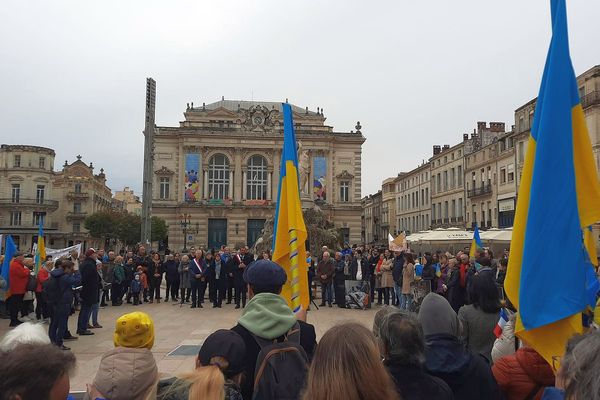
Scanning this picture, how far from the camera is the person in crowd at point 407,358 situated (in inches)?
102

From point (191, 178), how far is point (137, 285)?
113 feet

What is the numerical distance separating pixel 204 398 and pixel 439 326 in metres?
1.57

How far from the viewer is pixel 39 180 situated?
219ft

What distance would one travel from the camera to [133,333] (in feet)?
9.95

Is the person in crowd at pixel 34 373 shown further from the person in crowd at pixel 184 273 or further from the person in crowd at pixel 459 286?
the person in crowd at pixel 184 273

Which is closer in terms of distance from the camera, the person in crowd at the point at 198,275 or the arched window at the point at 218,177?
the person in crowd at the point at 198,275

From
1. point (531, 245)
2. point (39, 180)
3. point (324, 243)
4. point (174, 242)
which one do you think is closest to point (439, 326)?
point (531, 245)

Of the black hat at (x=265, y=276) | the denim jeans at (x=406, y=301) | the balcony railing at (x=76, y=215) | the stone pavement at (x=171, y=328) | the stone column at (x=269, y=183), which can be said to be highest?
the stone column at (x=269, y=183)

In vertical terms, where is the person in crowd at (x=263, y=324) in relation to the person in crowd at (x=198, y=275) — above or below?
above

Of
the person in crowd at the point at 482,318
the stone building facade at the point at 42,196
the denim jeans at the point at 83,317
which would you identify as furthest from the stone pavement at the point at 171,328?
the stone building facade at the point at 42,196

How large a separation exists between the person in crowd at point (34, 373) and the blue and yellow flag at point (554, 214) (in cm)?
287

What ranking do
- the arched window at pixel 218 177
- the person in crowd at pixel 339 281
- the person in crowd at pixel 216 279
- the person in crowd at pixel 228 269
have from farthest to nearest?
1. the arched window at pixel 218 177
2. the person in crowd at pixel 228 269
3. the person in crowd at pixel 216 279
4. the person in crowd at pixel 339 281

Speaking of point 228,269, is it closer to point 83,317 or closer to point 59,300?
point 83,317

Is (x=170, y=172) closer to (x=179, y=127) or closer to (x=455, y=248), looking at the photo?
(x=179, y=127)
